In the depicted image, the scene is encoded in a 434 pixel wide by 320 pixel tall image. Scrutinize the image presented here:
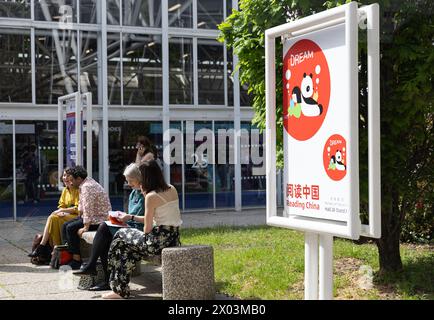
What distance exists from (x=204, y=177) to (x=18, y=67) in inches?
226

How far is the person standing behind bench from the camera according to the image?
28.0 ft

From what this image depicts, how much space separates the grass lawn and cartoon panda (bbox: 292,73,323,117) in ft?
7.96

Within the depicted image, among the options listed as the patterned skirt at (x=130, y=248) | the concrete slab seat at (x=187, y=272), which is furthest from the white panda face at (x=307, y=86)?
the patterned skirt at (x=130, y=248)

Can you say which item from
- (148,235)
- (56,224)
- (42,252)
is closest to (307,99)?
(148,235)

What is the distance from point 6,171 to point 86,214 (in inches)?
337

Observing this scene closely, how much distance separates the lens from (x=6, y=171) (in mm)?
16281

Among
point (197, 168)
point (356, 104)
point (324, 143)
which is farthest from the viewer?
point (197, 168)

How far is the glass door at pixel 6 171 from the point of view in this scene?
16.2 metres

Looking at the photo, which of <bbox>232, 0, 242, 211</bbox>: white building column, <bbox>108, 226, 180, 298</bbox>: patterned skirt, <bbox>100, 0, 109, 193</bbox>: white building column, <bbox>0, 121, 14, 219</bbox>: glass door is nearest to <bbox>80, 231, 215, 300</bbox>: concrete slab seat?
<bbox>108, 226, 180, 298</bbox>: patterned skirt

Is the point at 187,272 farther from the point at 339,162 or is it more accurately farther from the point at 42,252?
the point at 42,252

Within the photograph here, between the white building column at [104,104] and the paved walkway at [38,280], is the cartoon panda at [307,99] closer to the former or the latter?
the paved walkway at [38,280]

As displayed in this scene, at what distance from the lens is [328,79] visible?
4.60 metres

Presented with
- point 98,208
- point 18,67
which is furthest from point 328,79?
point 18,67
